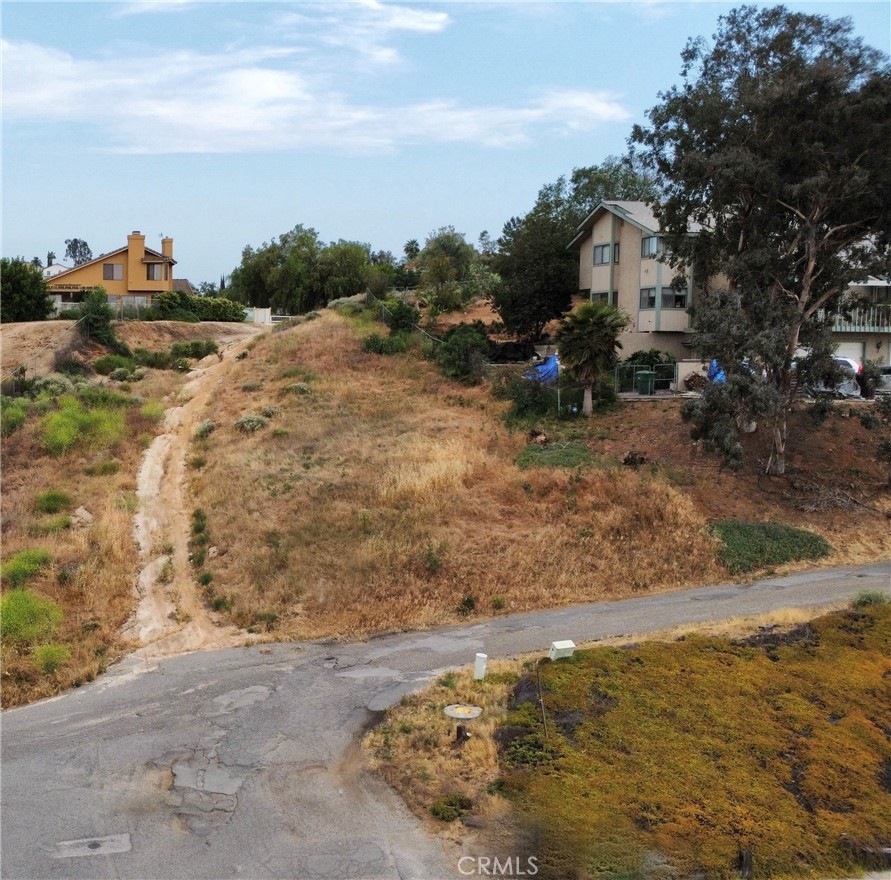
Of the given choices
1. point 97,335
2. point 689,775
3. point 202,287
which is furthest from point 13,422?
point 202,287

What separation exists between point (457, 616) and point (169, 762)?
7959 mm

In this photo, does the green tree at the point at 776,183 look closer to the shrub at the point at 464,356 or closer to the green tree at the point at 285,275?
the shrub at the point at 464,356

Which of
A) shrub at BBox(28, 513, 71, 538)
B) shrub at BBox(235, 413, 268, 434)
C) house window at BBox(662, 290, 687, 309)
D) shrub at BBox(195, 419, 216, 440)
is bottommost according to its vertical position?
shrub at BBox(28, 513, 71, 538)

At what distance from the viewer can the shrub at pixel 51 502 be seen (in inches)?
940

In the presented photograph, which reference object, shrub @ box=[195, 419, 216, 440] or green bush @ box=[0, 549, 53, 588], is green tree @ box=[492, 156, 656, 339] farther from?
green bush @ box=[0, 549, 53, 588]

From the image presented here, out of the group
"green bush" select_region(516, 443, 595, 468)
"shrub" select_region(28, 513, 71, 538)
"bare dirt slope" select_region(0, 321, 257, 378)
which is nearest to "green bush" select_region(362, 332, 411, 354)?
"bare dirt slope" select_region(0, 321, 257, 378)

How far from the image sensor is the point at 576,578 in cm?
2120

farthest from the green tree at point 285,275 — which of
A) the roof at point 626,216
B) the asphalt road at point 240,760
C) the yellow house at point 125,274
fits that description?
the asphalt road at point 240,760

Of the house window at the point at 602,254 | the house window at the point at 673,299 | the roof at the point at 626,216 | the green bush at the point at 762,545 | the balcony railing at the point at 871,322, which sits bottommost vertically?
the green bush at the point at 762,545

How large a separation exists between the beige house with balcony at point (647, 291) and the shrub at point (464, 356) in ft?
22.0

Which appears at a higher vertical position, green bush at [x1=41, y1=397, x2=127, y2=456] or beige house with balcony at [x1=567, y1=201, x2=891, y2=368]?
beige house with balcony at [x1=567, y1=201, x2=891, y2=368]

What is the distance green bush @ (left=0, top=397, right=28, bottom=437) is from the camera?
30.1 metres

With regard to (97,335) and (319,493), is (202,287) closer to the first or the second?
(97,335)

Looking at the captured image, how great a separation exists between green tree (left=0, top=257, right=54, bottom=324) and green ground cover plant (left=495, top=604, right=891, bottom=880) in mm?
43850
